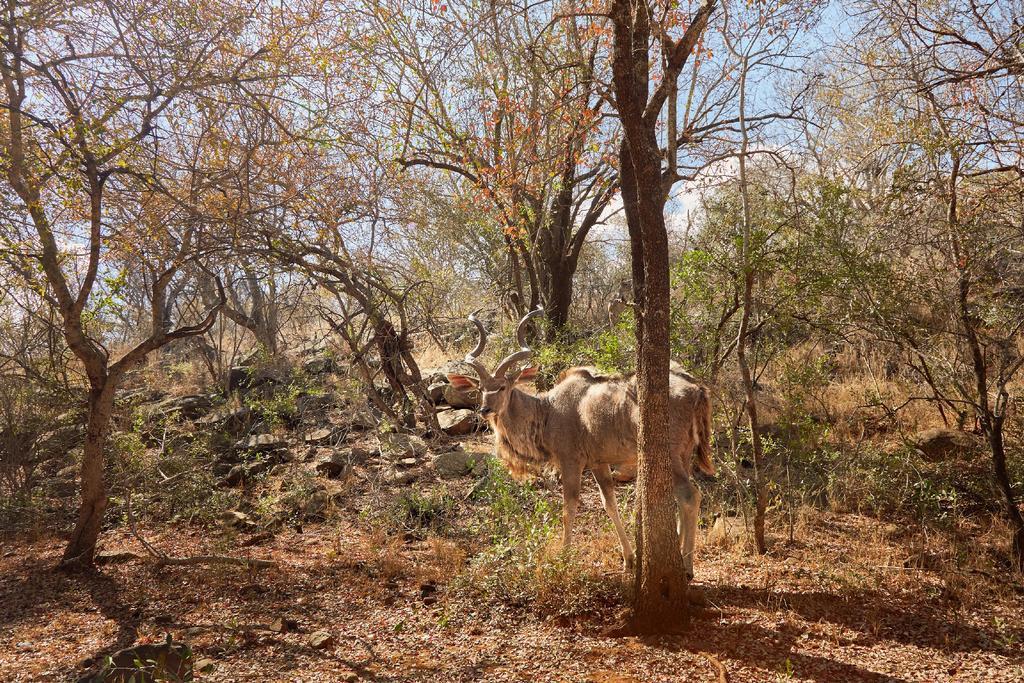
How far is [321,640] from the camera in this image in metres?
6.07

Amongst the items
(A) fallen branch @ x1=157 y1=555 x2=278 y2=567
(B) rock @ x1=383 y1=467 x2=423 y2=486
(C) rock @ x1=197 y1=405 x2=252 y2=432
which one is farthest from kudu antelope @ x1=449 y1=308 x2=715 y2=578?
(C) rock @ x1=197 y1=405 x2=252 y2=432

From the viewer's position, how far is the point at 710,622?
6.10 m

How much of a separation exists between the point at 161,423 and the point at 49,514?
7.22ft

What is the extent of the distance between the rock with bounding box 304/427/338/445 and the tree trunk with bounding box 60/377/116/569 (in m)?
4.77

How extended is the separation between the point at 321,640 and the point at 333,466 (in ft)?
19.0

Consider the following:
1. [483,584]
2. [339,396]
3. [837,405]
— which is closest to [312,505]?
[339,396]

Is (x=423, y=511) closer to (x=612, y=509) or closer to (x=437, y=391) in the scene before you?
(x=612, y=509)

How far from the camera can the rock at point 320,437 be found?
12891 millimetres

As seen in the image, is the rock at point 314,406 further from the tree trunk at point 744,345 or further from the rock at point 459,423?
the tree trunk at point 744,345

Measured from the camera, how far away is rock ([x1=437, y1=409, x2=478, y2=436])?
1282cm

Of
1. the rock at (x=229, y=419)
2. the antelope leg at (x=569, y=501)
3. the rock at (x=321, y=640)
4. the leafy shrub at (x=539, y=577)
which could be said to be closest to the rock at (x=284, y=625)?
the rock at (x=321, y=640)

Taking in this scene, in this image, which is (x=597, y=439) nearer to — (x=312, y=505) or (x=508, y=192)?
(x=508, y=192)

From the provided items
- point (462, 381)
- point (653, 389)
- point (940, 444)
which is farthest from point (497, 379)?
point (940, 444)

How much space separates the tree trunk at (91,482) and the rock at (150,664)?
144 inches
